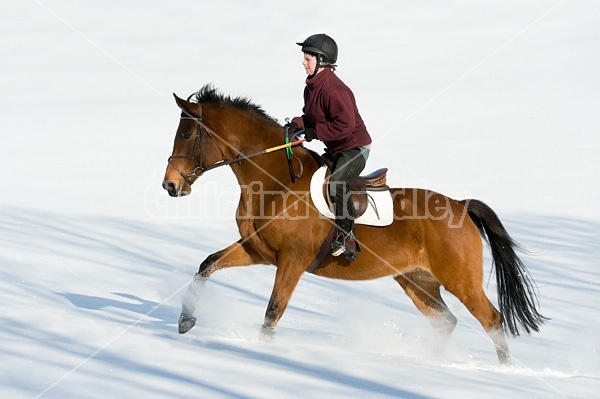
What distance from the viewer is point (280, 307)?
724 cm

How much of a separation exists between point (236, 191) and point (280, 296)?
417 inches

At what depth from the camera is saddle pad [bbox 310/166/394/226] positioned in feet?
24.4

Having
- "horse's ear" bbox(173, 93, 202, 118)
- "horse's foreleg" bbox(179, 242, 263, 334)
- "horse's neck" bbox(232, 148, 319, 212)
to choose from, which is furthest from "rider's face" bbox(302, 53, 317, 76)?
"horse's foreleg" bbox(179, 242, 263, 334)

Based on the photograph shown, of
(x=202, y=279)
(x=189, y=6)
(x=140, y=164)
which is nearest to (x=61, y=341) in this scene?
(x=202, y=279)

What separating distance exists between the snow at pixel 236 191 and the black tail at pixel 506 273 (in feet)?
1.55

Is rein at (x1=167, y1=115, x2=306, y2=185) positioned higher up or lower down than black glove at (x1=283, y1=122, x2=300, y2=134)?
lower down

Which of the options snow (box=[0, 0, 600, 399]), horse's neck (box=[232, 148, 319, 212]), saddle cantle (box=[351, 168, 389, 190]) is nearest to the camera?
snow (box=[0, 0, 600, 399])

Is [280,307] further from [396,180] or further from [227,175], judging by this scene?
[227,175]

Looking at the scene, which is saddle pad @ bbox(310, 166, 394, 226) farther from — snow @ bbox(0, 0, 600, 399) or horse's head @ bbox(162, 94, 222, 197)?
snow @ bbox(0, 0, 600, 399)

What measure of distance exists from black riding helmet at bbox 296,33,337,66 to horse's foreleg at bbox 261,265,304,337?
6.26 ft

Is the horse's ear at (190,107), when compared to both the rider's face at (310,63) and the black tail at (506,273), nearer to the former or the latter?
the rider's face at (310,63)

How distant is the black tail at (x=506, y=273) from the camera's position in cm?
792

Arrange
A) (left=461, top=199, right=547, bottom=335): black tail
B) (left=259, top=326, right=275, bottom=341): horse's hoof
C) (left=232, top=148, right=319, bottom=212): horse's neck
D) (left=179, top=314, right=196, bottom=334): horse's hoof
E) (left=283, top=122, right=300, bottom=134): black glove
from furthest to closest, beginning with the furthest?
(left=461, top=199, right=547, bottom=335): black tail, (left=283, top=122, right=300, bottom=134): black glove, (left=232, top=148, right=319, bottom=212): horse's neck, (left=259, top=326, right=275, bottom=341): horse's hoof, (left=179, top=314, right=196, bottom=334): horse's hoof

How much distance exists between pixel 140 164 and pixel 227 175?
2.25 meters
